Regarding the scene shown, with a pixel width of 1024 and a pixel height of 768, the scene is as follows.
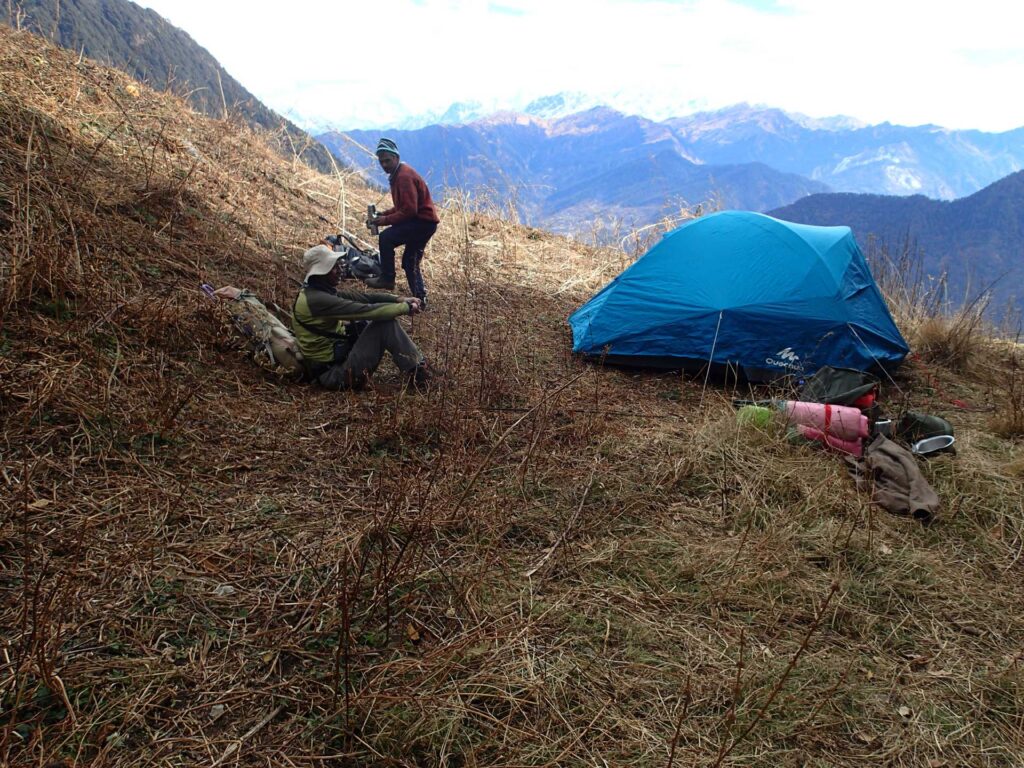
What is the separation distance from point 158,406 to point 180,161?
5.15 meters

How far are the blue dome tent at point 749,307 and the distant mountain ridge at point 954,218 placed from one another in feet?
424

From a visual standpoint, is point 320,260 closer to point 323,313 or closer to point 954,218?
point 323,313

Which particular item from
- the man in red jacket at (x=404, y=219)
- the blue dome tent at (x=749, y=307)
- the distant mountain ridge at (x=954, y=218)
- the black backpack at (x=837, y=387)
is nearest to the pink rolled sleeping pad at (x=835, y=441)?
the black backpack at (x=837, y=387)

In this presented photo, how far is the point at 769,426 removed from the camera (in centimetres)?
399

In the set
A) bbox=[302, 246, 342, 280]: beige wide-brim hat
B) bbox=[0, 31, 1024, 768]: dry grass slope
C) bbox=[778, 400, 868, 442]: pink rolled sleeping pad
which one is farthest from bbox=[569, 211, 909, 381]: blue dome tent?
bbox=[302, 246, 342, 280]: beige wide-brim hat

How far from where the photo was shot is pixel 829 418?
402 centimetres

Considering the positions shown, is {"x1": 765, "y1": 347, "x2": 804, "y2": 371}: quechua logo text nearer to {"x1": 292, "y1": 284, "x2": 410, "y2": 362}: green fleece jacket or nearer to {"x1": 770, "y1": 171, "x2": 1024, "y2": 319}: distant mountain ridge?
{"x1": 292, "y1": 284, "x2": 410, "y2": 362}: green fleece jacket

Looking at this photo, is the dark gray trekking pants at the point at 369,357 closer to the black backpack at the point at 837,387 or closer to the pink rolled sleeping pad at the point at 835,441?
the pink rolled sleeping pad at the point at 835,441

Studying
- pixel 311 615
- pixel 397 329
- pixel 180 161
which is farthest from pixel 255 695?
pixel 180 161

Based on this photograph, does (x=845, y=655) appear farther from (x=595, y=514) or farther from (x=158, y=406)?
(x=158, y=406)

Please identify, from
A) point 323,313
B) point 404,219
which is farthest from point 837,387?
point 404,219

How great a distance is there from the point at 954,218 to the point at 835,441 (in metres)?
173

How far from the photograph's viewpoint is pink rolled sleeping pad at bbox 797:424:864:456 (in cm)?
391

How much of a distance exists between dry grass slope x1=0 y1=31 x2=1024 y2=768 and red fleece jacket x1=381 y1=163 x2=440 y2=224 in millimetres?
2424
